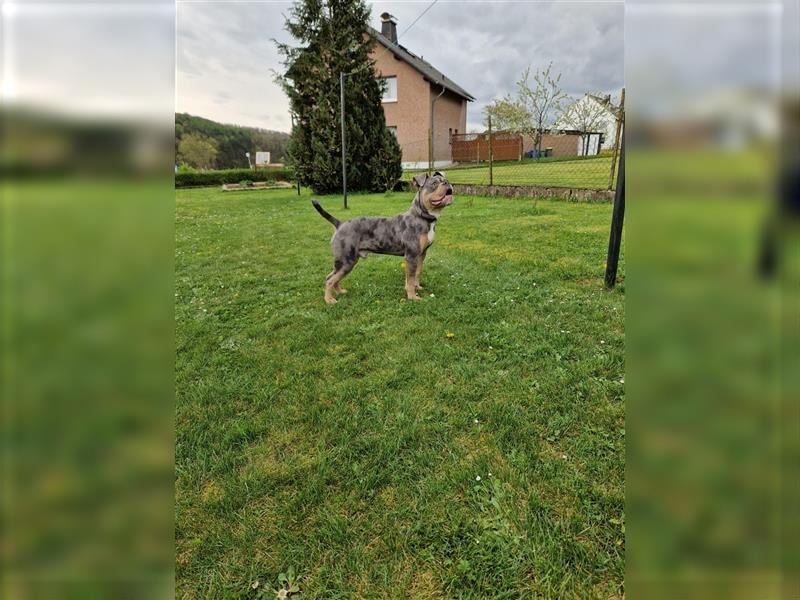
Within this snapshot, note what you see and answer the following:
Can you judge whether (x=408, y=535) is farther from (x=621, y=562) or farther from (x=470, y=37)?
(x=470, y=37)

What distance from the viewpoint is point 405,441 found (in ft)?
7.91

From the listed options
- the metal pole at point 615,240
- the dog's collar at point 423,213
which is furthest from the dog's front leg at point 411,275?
the metal pole at point 615,240

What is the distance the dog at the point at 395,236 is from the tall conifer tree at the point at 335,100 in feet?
48.9

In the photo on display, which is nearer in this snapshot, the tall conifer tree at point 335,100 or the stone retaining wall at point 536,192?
the stone retaining wall at point 536,192

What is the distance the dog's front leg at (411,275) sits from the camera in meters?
4.67

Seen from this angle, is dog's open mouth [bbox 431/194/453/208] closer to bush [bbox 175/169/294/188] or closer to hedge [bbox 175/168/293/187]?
bush [bbox 175/169/294/188]

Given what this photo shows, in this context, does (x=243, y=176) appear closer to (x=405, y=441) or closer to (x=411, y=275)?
(x=411, y=275)

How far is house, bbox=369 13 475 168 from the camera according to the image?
1020 inches

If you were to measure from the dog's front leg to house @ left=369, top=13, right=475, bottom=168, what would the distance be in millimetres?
22635

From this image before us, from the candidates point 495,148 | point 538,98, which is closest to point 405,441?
point 538,98

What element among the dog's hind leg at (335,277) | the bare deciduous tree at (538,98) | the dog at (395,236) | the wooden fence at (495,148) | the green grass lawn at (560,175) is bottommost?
the dog's hind leg at (335,277)

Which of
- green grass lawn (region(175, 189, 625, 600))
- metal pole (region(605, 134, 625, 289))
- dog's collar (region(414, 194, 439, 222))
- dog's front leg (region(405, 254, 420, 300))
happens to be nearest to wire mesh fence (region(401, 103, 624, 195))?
metal pole (region(605, 134, 625, 289))

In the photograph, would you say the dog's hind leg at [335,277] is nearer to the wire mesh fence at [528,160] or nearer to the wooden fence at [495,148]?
the wire mesh fence at [528,160]

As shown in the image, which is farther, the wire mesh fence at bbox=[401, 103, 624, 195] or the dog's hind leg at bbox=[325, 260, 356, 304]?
the wire mesh fence at bbox=[401, 103, 624, 195]
